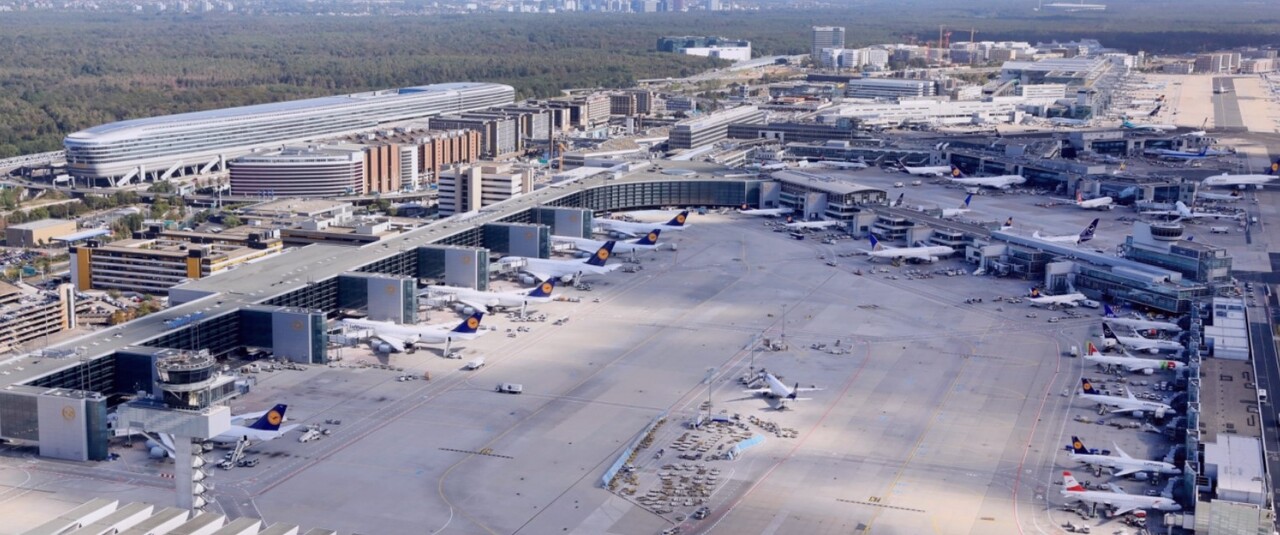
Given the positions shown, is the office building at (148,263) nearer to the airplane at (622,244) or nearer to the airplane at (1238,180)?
the airplane at (622,244)

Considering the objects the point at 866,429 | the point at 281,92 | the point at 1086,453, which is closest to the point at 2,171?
the point at 281,92

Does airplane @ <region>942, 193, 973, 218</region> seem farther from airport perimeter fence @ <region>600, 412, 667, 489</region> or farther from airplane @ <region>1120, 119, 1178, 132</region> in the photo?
airplane @ <region>1120, 119, 1178, 132</region>

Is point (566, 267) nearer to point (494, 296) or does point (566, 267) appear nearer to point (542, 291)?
point (542, 291)

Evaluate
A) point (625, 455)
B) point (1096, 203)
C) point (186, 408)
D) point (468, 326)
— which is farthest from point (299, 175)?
point (186, 408)

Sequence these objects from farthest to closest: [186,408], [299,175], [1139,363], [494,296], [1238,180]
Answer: [1238,180] → [299,175] → [494,296] → [1139,363] → [186,408]

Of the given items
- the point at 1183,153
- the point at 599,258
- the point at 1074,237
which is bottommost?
the point at 1074,237

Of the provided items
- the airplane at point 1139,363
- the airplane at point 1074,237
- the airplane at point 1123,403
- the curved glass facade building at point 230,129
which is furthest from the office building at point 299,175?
the airplane at point 1123,403
